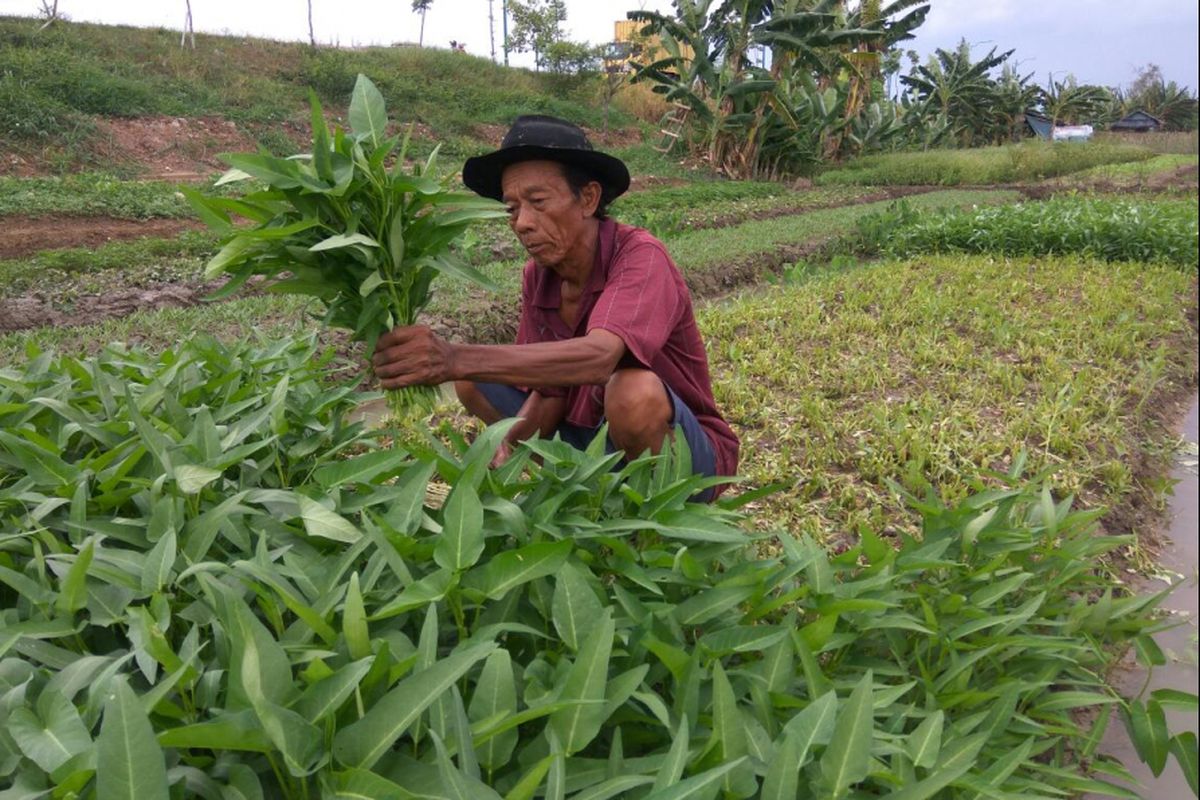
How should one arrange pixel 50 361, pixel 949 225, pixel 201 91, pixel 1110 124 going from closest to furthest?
pixel 50 361
pixel 949 225
pixel 201 91
pixel 1110 124

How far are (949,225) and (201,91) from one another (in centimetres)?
1286

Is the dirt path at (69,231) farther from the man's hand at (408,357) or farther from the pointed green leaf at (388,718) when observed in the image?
the pointed green leaf at (388,718)

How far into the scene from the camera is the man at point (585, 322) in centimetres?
185

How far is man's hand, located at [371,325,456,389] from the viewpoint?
1670mm

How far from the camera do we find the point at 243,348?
2.30 meters

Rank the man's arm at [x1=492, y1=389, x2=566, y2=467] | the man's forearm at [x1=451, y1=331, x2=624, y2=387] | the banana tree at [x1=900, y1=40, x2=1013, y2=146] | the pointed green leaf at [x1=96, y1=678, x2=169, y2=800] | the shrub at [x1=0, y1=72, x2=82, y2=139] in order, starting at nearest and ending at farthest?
→ the pointed green leaf at [x1=96, y1=678, x2=169, y2=800] < the man's forearm at [x1=451, y1=331, x2=624, y2=387] < the man's arm at [x1=492, y1=389, x2=566, y2=467] < the shrub at [x1=0, y1=72, x2=82, y2=139] < the banana tree at [x1=900, y1=40, x2=1013, y2=146]

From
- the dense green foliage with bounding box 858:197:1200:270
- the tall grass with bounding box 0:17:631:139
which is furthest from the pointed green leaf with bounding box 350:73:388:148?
the tall grass with bounding box 0:17:631:139

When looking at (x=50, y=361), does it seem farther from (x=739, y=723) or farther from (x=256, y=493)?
(x=739, y=723)

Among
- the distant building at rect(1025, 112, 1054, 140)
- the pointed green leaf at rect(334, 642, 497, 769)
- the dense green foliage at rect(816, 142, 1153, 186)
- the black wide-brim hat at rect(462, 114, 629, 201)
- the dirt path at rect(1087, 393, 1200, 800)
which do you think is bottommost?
the dirt path at rect(1087, 393, 1200, 800)

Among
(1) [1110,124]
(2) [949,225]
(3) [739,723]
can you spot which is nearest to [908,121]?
(1) [1110,124]

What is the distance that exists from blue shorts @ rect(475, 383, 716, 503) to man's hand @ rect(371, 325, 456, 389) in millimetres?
584

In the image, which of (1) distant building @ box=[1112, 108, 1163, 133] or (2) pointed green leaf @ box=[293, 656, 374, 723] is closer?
(2) pointed green leaf @ box=[293, 656, 374, 723]

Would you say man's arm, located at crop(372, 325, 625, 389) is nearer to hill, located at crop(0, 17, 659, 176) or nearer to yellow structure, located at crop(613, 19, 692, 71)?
hill, located at crop(0, 17, 659, 176)

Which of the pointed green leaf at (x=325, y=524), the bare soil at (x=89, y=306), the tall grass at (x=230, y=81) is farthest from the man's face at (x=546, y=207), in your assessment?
the tall grass at (x=230, y=81)
